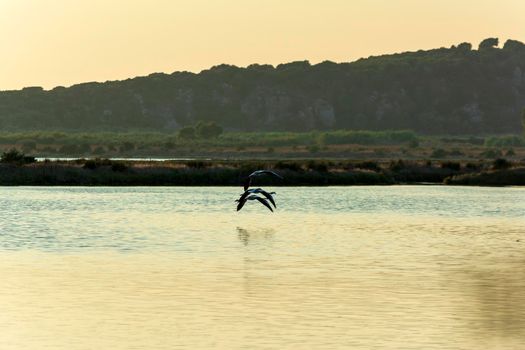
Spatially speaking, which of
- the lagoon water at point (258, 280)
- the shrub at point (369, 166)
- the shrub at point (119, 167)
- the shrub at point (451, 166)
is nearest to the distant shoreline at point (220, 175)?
the shrub at point (119, 167)

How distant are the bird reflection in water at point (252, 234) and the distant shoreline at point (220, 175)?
155 feet

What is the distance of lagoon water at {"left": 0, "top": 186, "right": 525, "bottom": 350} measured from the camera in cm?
2344


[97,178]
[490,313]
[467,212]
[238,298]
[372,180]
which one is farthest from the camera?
[372,180]

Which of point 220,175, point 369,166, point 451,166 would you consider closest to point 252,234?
point 220,175

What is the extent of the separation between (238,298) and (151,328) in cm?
464

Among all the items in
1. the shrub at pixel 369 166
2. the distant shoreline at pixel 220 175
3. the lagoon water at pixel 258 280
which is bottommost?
the lagoon water at pixel 258 280

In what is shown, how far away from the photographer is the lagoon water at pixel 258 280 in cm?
2344

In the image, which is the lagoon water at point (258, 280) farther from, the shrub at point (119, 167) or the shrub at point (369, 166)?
the shrub at point (369, 166)

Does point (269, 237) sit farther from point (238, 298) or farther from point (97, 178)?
point (97, 178)

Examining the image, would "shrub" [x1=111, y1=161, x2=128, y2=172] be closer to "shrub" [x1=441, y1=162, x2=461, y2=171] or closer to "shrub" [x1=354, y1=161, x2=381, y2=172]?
"shrub" [x1=354, y1=161, x2=381, y2=172]

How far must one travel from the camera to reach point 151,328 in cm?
2398

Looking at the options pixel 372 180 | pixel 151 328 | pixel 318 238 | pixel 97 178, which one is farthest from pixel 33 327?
pixel 372 180

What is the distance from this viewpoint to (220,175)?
336 feet

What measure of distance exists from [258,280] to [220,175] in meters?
70.7
